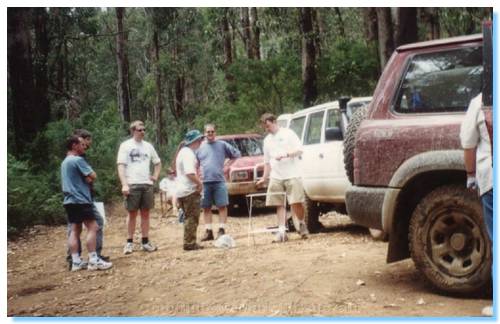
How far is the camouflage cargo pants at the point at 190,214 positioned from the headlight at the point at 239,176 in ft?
10.8

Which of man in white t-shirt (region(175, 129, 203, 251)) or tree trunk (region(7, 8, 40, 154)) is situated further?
man in white t-shirt (region(175, 129, 203, 251))

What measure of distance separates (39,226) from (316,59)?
8613 mm

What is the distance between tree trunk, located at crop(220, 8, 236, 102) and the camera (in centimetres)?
1512

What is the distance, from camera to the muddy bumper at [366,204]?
463 centimetres

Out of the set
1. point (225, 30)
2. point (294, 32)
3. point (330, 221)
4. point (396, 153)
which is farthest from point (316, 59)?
point (396, 153)

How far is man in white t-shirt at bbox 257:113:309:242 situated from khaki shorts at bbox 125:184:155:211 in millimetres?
1403

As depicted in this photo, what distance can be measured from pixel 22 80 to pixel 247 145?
510 centimetres

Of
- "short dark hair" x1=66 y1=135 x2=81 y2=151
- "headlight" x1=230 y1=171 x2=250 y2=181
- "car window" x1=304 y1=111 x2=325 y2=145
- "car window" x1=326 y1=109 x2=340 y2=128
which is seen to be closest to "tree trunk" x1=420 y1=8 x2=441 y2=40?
"headlight" x1=230 y1=171 x2=250 y2=181

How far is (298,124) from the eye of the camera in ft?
29.0

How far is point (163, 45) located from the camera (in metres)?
10.7

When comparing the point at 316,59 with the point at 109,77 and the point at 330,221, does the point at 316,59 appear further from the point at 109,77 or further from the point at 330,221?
the point at 109,77

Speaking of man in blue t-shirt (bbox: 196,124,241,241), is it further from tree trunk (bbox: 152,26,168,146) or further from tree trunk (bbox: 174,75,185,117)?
tree trunk (bbox: 174,75,185,117)

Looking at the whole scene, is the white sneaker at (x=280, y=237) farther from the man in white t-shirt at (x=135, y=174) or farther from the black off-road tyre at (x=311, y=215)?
the man in white t-shirt at (x=135, y=174)

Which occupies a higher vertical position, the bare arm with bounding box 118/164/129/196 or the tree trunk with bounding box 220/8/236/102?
the tree trunk with bounding box 220/8/236/102
